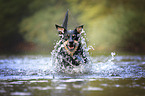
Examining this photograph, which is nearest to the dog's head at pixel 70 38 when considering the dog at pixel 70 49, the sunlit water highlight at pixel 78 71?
the dog at pixel 70 49

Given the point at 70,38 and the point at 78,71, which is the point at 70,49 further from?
the point at 78,71

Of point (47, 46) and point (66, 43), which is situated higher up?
point (47, 46)

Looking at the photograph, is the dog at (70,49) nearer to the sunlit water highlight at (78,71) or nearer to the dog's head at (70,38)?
the dog's head at (70,38)

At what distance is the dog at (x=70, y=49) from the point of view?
32.5 feet

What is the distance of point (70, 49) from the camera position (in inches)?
391

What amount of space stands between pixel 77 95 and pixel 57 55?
192 inches

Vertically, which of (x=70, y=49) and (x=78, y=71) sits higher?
(x=70, y=49)

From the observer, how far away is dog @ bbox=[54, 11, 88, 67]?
9.91m

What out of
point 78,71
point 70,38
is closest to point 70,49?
point 70,38

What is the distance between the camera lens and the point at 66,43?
9.97 metres

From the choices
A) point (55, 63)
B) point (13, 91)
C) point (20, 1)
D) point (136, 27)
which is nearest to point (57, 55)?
point (55, 63)

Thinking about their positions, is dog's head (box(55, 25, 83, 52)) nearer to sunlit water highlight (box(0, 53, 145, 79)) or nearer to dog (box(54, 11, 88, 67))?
dog (box(54, 11, 88, 67))

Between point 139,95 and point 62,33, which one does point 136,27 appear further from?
point 139,95

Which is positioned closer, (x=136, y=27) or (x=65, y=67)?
(x=65, y=67)
